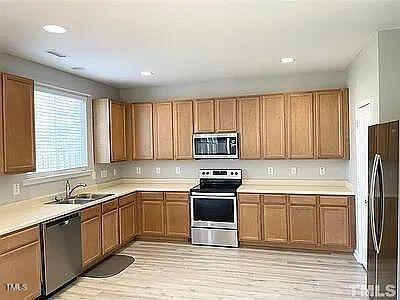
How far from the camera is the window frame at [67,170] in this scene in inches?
169

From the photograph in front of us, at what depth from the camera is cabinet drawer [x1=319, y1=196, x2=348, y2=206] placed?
188 inches

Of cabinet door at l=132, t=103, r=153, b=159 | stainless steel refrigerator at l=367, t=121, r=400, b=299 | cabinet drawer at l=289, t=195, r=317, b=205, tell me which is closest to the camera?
stainless steel refrigerator at l=367, t=121, r=400, b=299

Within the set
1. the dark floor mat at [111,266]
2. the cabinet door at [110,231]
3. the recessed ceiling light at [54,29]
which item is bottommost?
the dark floor mat at [111,266]

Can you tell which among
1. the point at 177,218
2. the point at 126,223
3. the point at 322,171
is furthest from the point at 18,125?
the point at 322,171

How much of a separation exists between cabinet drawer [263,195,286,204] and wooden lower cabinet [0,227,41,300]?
305cm

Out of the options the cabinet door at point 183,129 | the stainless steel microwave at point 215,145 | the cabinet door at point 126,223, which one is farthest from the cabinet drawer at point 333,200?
the cabinet door at point 126,223

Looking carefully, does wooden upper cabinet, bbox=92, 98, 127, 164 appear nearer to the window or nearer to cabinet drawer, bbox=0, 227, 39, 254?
the window

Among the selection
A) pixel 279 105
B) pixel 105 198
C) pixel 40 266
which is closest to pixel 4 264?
pixel 40 266

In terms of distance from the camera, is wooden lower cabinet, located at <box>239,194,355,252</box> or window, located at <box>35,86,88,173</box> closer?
window, located at <box>35,86,88,173</box>

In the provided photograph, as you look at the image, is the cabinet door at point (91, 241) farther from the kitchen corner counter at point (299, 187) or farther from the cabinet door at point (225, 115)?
the cabinet door at point (225, 115)

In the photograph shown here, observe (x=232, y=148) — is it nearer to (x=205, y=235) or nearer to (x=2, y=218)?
(x=205, y=235)

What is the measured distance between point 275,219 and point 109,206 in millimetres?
2369

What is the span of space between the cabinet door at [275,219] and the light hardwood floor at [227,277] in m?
0.21

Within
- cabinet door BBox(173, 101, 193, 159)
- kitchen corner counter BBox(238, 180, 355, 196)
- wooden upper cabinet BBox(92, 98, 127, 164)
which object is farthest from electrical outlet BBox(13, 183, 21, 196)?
kitchen corner counter BBox(238, 180, 355, 196)
